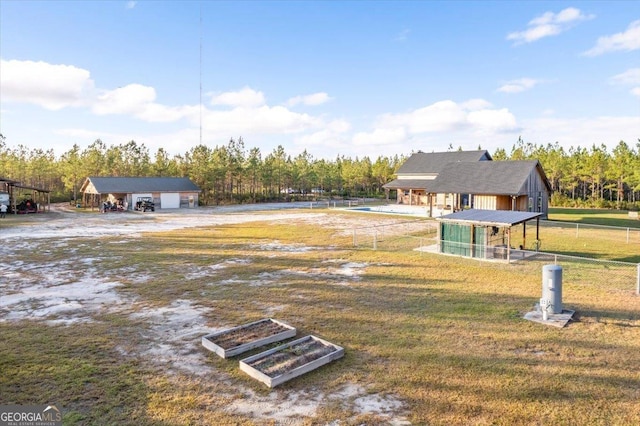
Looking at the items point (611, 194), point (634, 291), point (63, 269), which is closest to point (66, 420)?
point (63, 269)

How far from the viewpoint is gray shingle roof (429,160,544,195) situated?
1223 inches

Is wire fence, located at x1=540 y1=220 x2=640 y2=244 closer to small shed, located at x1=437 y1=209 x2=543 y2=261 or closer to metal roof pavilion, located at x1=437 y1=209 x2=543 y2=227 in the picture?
metal roof pavilion, located at x1=437 y1=209 x2=543 y2=227

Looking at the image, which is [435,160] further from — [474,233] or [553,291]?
[553,291]

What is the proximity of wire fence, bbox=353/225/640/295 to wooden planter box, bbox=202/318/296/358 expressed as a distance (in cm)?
967

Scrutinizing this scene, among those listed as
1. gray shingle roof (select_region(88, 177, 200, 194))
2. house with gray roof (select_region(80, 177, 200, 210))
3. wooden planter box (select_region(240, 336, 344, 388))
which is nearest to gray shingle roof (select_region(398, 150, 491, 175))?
house with gray roof (select_region(80, 177, 200, 210))

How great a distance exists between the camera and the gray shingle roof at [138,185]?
44.7m

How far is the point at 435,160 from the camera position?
5091 centimetres

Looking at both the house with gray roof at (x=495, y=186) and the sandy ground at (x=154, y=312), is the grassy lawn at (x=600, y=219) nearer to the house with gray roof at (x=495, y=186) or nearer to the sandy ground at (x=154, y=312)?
the house with gray roof at (x=495, y=186)

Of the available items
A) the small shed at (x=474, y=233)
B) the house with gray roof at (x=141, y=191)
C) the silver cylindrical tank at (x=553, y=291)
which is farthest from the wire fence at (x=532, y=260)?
the house with gray roof at (x=141, y=191)

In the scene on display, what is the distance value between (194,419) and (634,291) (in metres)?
12.7

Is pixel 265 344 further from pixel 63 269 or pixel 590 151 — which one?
pixel 590 151

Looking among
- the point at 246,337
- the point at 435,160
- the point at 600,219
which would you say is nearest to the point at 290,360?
the point at 246,337

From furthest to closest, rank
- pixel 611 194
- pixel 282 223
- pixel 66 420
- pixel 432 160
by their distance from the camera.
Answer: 1. pixel 611 194
2. pixel 432 160
3. pixel 282 223
4. pixel 66 420

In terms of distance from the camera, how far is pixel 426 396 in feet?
20.3
